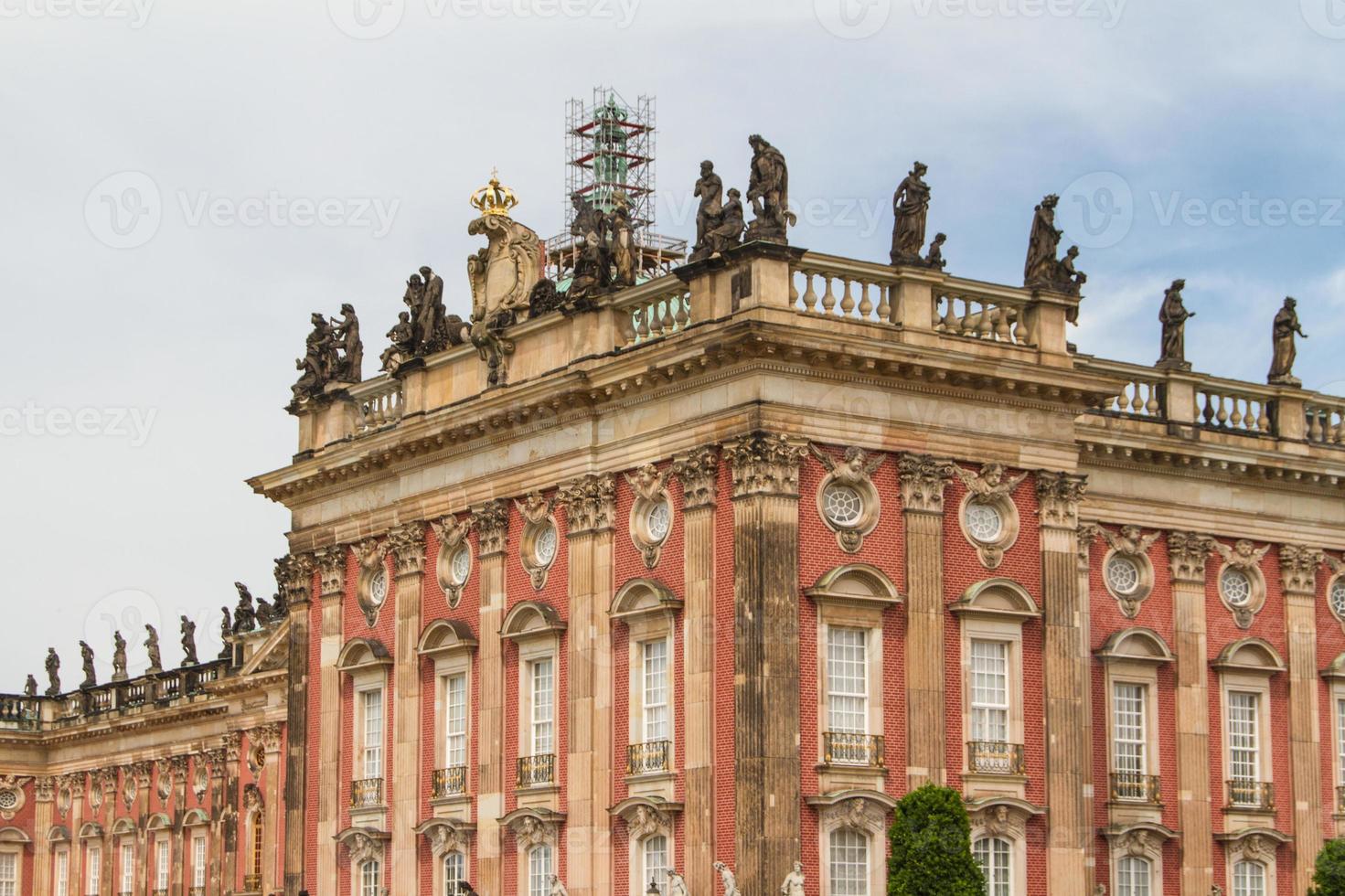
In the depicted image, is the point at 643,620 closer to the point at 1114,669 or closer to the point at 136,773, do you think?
the point at 1114,669

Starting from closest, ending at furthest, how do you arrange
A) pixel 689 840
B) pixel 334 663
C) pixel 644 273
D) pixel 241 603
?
pixel 689 840, pixel 334 663, pixel 644 273, pixel 241 603

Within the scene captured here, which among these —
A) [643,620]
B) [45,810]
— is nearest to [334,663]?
[643,620]

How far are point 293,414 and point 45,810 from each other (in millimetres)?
40464

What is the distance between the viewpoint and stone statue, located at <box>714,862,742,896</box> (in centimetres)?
4191

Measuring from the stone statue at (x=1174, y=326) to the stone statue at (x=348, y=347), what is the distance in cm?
1786

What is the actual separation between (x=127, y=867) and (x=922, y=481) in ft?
162

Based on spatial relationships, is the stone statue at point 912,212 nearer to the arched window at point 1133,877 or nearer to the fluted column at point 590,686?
the fluted column at point 590,686

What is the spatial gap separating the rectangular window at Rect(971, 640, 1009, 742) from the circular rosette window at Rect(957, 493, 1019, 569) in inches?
60.5

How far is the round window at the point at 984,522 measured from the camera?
152 feet

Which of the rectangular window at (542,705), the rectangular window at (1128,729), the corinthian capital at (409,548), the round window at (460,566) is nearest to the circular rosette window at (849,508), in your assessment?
the rectangular window at (542,705)

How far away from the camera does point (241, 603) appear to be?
82.8 m

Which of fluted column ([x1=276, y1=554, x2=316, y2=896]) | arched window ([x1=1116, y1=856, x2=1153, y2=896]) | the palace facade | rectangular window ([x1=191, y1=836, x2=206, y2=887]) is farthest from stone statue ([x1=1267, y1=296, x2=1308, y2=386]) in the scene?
rectangular window ([x1=191, y1=836, x2=206, y2=887])

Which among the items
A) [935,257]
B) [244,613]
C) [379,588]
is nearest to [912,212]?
[935,257]

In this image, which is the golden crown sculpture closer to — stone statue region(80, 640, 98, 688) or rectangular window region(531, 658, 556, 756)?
rectangular window region(531, 658, 556, 756)
